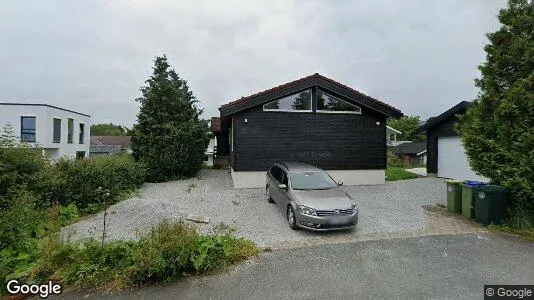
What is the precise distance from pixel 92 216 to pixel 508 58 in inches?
497

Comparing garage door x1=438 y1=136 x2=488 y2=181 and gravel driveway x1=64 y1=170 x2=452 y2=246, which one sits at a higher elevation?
garage door x1=438 y1=136 x2=488 y2=181

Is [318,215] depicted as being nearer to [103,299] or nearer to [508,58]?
[103,299]

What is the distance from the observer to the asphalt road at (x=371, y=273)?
432cm

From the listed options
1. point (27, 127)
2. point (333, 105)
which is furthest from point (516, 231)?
point (27, 127)

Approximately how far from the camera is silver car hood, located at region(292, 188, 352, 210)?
6785 mm

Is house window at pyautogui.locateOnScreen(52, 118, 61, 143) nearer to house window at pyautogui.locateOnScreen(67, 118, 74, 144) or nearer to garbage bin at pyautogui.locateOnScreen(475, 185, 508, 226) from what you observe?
house window at pyautogui.locateOnScreen(67, 118, 74, 144)

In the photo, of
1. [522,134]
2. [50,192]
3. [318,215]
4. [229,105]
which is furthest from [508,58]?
[50,192]

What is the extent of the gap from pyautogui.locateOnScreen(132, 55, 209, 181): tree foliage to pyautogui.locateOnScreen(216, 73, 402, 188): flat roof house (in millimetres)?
3860

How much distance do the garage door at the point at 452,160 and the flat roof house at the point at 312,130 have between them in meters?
3.83

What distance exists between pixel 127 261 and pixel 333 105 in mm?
10888

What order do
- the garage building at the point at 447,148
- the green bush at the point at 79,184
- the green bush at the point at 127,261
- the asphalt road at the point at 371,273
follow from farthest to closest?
the garage building at the point at 447,148 → the green bush at the point at 79,184 → the green bush at the point at 127,261 → the asphalt road at the point at 371,273

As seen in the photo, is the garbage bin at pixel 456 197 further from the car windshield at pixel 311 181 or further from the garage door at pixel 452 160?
the garage door at pixel 452 160

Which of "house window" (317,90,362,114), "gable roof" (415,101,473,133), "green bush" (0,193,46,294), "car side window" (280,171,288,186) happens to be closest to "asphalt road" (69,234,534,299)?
"green bush" (0,193,46,294)

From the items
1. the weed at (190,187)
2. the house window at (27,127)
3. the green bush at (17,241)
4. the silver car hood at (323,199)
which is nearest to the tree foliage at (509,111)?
the silver car hood at (323,199)
